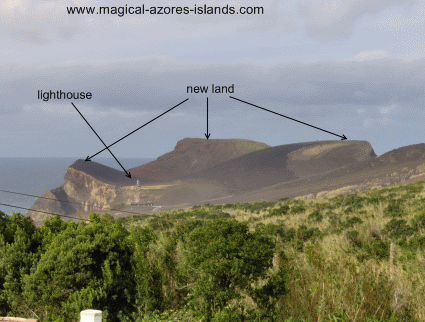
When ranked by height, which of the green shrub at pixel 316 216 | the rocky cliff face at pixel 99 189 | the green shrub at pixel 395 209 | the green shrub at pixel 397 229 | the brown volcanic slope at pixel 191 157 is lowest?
the green shrub at pixel 397 229

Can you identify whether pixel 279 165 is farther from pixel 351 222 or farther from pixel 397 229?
pixel 397 229

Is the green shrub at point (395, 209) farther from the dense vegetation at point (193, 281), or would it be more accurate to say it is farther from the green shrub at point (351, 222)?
the dense vegetation at point (193, 281)

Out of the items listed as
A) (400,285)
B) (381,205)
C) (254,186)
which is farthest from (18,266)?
(254,186)

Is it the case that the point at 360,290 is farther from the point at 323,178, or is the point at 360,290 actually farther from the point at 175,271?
the point at 323,178

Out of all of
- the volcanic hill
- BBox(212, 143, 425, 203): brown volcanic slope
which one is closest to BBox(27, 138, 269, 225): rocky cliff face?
the volcanic hill

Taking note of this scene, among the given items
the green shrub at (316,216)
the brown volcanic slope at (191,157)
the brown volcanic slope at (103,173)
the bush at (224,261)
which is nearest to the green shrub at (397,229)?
the green shrub at (316,216)

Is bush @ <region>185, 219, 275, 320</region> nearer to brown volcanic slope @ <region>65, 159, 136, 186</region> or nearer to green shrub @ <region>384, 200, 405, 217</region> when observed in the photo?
green shrub @ <region>384, 200, 405, 217</region>

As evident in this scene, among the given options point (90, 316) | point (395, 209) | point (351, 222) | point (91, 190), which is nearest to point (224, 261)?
point (90, 316)
